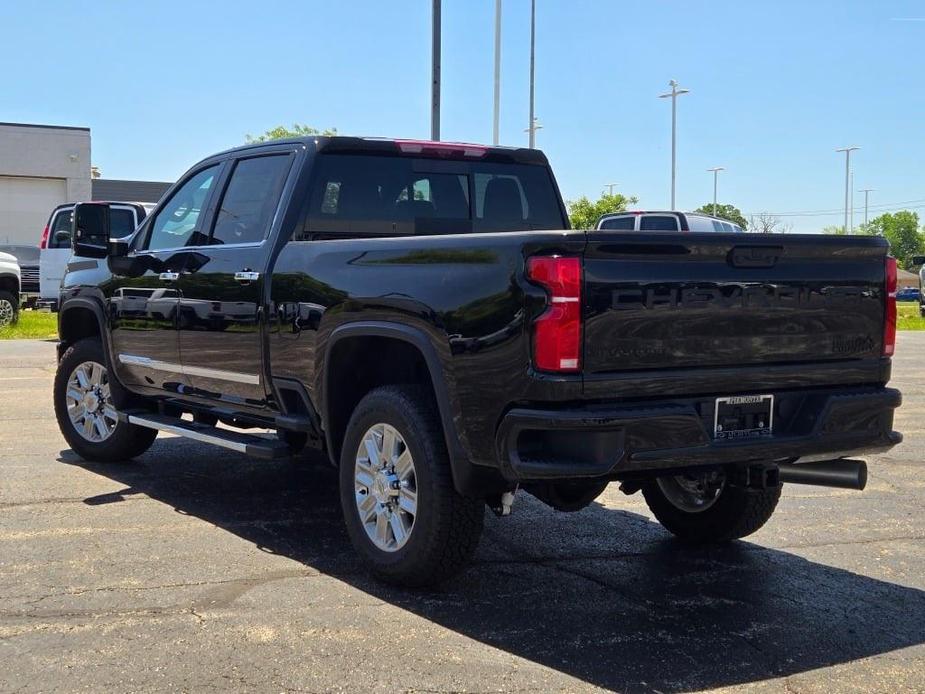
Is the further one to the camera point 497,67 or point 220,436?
point 497,67

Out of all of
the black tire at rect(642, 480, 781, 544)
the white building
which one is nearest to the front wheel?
the black tire at rect(642, 480, 781, 544)

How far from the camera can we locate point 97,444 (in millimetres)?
7730

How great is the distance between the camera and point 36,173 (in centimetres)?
4569

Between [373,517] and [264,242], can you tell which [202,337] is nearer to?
[264,242]

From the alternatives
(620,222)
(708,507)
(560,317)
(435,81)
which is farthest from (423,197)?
(620,222)

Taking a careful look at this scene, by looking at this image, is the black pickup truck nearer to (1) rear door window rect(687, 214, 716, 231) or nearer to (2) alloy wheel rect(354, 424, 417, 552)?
(2) alloy wheel rect(354, 424, 417, 552)

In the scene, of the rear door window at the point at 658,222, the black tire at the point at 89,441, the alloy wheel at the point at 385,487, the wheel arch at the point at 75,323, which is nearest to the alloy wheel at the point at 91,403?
the black tire at the point at 89,441

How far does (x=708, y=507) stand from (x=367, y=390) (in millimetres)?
1825

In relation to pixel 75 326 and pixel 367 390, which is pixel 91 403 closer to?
pixel 75 326

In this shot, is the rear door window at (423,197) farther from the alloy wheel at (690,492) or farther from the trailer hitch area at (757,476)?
the trailer hitch area at (757,476)

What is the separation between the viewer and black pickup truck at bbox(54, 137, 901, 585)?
4266 mm

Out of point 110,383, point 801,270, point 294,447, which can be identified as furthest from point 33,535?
point 801,270

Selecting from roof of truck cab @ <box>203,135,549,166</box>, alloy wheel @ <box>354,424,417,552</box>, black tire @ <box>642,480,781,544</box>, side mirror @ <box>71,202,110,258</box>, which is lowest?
black tire @ <box>642,480,781,544</box>

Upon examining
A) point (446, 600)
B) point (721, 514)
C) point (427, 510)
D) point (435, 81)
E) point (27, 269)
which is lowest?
point (446, 600)
